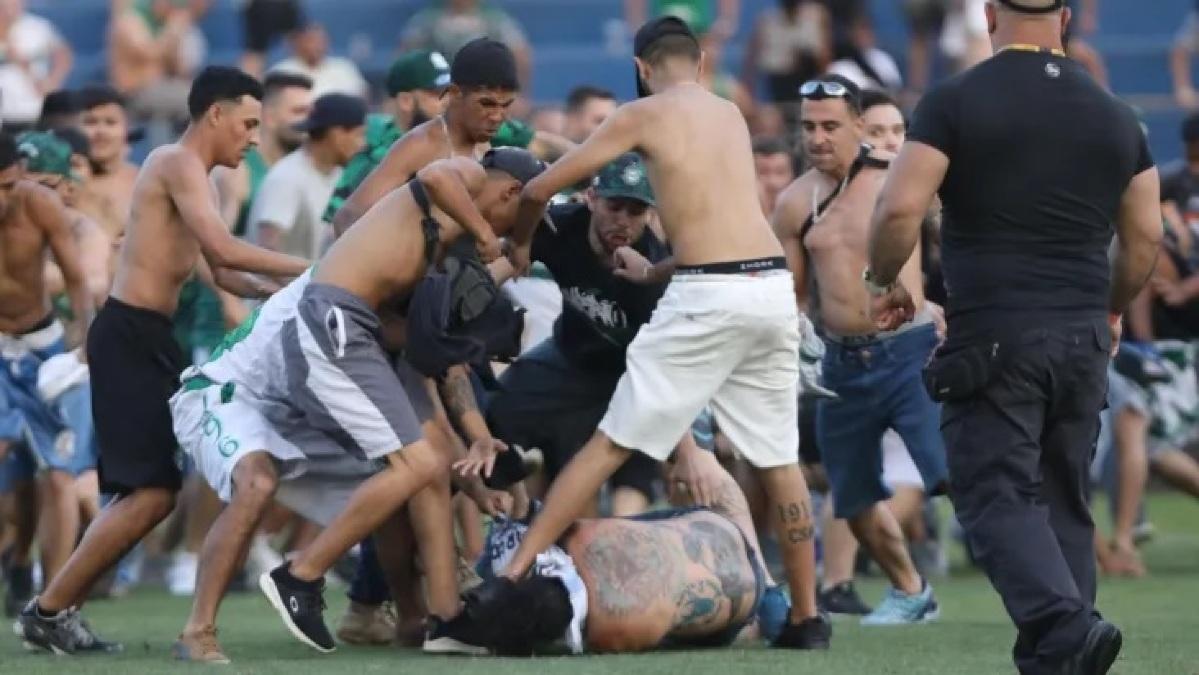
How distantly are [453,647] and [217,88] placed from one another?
218 cm

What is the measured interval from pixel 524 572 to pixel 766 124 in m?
10.1

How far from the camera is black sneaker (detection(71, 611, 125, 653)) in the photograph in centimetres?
949

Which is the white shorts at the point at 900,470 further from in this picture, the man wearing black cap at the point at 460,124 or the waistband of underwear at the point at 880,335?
the man wearing black cap at the point at 460,124

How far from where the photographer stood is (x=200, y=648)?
29.2 feet

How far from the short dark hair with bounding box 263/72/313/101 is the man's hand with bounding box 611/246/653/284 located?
18.0 feet

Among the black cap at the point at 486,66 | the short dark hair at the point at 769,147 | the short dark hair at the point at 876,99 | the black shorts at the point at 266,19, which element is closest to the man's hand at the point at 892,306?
the black cap at the point at 486,66

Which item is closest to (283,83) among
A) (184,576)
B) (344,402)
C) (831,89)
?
(184,576)

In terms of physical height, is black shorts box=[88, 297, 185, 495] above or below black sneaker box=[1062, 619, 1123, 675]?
above

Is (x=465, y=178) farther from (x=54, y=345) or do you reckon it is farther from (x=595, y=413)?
(x=54, y=345)

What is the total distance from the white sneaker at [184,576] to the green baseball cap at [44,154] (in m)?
2.14

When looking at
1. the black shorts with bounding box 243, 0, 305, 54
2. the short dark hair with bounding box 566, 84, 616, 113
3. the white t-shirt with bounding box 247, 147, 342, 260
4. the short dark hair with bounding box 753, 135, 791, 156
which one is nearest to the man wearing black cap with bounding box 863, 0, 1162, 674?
the white t-shirt with bounding box 247, 147, 342, 260

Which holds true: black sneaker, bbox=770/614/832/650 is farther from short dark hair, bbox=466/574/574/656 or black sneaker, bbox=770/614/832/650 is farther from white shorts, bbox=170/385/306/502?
white shorts, bbox=170/385/306/502

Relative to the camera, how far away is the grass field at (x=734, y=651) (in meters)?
8.48

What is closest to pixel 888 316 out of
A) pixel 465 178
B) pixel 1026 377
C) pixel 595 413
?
pixel 1026 377
